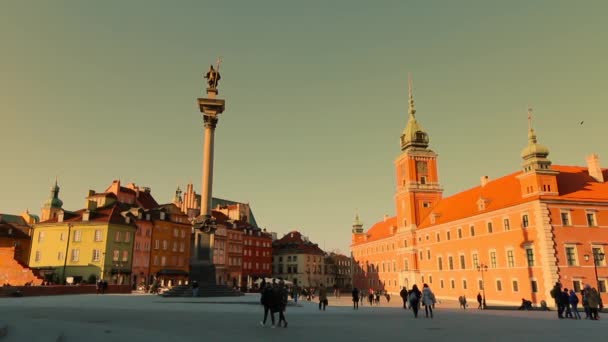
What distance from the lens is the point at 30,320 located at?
664 inches

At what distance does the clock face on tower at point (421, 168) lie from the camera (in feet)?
297

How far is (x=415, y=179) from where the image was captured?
293 ft

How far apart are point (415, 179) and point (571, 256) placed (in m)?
41.8

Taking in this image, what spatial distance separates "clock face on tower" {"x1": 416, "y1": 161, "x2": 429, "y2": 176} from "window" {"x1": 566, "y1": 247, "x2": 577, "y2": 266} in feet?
139

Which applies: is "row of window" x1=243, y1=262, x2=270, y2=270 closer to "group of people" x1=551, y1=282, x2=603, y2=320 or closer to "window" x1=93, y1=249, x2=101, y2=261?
"window" x1=93, y1=249, x2=101, y2=261

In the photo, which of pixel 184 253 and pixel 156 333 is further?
pixel 184 253

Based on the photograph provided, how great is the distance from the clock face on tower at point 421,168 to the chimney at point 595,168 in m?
36.1

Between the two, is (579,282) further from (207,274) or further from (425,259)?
(207,274)

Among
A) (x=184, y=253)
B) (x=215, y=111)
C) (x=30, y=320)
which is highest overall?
(x=215, y=111)

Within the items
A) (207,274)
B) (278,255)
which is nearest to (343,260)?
(278,255)

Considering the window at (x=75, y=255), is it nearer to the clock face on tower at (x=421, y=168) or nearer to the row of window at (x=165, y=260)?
the row of window at (x=165, y=260)

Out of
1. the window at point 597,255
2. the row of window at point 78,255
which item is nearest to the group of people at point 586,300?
the window at point 597,255

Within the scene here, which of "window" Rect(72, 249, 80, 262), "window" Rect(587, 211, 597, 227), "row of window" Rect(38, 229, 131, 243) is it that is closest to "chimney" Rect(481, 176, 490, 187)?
"window" Rect(587, 211, 597, 227)

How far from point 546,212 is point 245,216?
86589 millimetres
